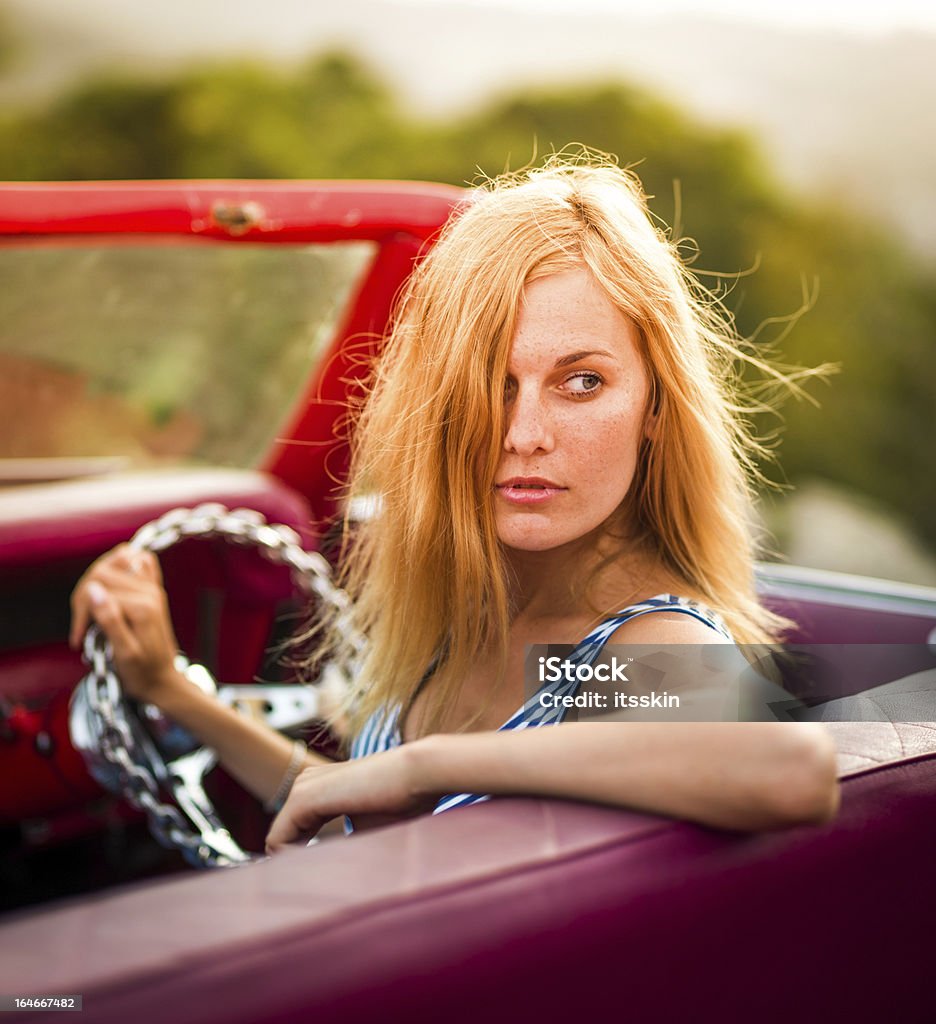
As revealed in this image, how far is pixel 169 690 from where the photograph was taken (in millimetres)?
1600

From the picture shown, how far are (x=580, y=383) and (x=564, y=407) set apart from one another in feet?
0.10

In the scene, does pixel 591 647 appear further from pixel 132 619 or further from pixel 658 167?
pixel 658 167

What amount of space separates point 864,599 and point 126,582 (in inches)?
45.8

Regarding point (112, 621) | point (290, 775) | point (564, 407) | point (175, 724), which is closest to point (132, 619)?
point (112, 621)

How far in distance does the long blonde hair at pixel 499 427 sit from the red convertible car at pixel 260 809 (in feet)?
0.79

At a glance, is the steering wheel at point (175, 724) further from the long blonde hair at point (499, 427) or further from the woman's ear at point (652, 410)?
the woman's ear at point (652, 410)

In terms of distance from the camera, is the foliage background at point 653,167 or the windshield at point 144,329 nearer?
the windshield at point 144,329

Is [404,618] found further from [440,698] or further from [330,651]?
[330,651]

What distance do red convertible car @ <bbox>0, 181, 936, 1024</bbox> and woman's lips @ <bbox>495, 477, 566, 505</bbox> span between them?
0.33 m

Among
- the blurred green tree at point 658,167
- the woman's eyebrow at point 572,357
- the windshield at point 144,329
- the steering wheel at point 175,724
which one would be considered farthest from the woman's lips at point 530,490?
A: the blurred green tree at point 658,167

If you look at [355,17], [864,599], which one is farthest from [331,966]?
[355,17]

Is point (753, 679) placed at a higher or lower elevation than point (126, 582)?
lower

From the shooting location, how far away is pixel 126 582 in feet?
5.41

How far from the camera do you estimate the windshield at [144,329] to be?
67.0 inches
